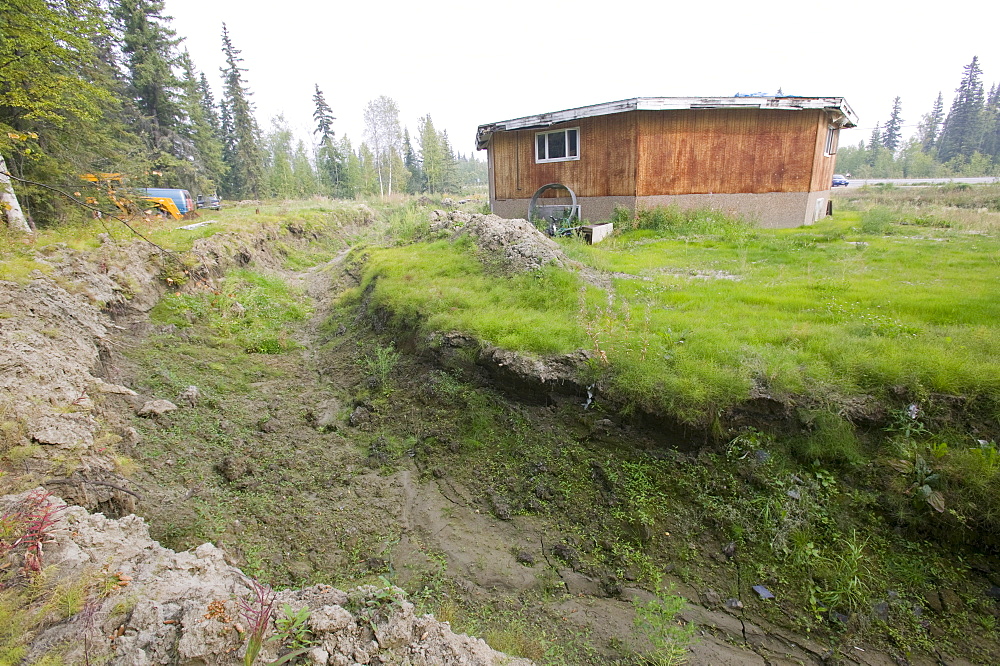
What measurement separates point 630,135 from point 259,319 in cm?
1095

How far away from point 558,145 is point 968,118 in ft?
231

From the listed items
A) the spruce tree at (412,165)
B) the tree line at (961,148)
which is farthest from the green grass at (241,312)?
the tree line at (961,148)

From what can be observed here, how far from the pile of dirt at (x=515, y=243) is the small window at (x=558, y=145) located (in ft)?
17.9

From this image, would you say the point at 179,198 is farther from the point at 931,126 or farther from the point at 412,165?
the point at 931,126

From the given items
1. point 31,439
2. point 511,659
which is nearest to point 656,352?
point 511,659

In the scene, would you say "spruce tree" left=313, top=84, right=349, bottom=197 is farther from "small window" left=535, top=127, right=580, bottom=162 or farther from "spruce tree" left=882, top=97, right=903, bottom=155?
"spruce tree" left=882, top=97, right=903, bottom=155

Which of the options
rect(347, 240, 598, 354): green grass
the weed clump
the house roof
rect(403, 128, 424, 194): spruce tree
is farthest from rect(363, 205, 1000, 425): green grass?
rect(403, 128, 424, 194): spruce tree

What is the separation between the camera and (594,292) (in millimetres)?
7168

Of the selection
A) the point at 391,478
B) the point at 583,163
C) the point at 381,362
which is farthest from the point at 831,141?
the point at 391,478

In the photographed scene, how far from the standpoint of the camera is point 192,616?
Answer: 236 centimetres

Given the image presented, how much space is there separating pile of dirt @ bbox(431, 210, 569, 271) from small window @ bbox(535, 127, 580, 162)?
5443 millimetres

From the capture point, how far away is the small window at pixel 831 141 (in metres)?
15.0

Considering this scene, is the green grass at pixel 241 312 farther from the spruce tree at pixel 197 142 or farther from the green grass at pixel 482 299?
the spruce tree at pixel 197 142

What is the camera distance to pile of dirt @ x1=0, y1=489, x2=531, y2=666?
225 cm
